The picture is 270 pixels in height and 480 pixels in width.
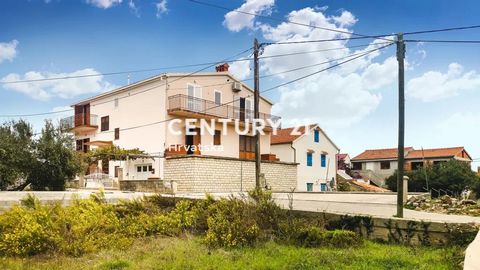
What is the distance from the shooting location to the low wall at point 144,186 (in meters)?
23.5

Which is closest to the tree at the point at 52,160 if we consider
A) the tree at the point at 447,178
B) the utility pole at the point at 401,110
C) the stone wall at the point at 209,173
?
the stone wall at the point at 209,173

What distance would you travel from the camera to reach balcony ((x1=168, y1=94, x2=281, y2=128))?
93.9ft

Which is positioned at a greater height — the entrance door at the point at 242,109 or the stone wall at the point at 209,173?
the entrance door at the point at 242,109

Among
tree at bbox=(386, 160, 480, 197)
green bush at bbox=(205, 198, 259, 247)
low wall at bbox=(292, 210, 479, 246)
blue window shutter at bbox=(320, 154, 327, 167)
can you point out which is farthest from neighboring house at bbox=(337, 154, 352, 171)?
green bush at bbox=(205, 198, 259, 247)

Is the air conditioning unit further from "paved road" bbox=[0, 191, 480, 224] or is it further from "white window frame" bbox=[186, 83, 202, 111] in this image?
"paved road" bbox=[0, 191, 480, 224]

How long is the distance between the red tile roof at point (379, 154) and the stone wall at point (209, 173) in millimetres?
30052

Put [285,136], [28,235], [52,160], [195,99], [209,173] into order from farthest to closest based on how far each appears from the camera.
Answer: [285,136]
[195,99]
[209,173]
[52,160]
[28,235]

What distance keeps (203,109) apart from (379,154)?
109 feet

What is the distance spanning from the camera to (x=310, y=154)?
38.6m

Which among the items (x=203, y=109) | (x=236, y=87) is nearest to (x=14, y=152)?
(x=203, y=109)

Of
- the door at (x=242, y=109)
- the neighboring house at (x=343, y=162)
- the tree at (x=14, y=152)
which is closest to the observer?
the tree at (x=14, y=152)

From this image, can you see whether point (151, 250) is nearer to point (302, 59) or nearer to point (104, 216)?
point (104, 216)

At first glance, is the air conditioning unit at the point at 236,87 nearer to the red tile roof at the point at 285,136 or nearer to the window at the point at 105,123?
the red tile roof at the point at 285,136

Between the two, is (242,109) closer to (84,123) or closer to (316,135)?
(316,135)
